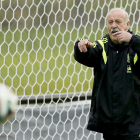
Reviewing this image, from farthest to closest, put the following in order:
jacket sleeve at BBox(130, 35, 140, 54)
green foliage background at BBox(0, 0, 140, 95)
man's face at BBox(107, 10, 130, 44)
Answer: green foliage background at BBox(0, 0, 140, 95) < man's face at BBox(107, 10, 130, 44) < jacket sleeve at BBox(130, 35, 140, 54)

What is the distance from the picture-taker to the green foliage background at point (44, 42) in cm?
271

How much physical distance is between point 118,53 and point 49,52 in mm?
938

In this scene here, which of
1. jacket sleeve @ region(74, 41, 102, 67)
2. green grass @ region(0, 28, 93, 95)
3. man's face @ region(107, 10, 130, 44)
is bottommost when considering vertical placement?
green grass @ region(0, 28, 93, 95)

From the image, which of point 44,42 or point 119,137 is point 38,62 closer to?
point 44,42

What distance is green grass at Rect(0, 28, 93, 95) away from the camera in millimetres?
2707

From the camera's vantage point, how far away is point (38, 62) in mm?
2754

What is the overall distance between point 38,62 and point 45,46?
14 cm

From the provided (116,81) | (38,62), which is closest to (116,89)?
(116,81)

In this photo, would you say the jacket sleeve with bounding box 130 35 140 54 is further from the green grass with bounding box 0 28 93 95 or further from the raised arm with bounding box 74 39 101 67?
the green grass with bounding box 0 28 93 95

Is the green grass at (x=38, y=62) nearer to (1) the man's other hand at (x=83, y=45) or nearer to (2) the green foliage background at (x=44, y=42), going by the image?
(2) the green foliage background at (x=44, y=42)

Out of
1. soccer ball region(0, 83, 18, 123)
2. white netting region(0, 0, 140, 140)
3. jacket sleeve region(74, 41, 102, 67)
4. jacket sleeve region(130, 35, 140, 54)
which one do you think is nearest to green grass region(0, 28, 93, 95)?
white netting region(0, 0, 140, 140)

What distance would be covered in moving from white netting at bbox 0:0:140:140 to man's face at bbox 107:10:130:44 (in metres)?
0.90

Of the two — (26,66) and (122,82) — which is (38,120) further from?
(122,82)

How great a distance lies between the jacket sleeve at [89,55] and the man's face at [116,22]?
0.37 ft
